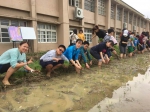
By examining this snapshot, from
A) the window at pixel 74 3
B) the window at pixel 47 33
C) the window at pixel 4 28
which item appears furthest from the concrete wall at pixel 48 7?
the window at pixel 4 28

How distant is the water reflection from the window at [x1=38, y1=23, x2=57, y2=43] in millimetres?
8127

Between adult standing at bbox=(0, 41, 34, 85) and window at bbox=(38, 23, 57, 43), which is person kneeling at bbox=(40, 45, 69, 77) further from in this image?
window at bbox=(38, 23, 57, 43)

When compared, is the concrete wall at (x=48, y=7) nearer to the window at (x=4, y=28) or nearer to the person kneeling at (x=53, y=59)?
the window at (x=4, y=28)

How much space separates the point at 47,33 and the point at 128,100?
931 centimetres

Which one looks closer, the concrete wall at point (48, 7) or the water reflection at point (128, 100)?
the water reflection at point (128, 100)

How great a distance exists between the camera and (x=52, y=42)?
473 inches

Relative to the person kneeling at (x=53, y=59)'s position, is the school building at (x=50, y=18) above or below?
above

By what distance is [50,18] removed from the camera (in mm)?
11414

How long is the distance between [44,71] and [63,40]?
7414 mm

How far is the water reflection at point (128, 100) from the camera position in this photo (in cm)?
279

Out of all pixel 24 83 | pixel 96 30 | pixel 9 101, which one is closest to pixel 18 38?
pixel 96 30

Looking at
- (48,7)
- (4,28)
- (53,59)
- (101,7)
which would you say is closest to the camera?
(53,59)

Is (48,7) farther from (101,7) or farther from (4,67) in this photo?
(101,7)

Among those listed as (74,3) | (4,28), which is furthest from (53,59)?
(74,3)
